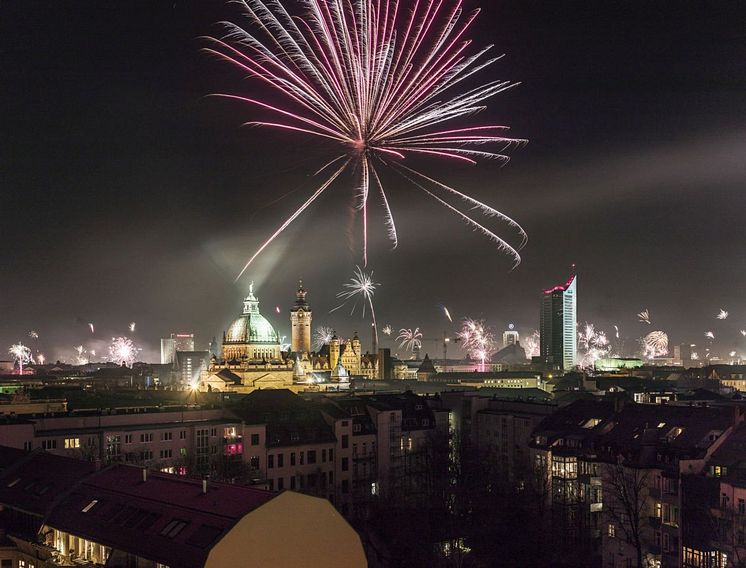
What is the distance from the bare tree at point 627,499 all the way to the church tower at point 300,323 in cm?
13909

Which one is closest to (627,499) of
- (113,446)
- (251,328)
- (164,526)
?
(164,526)

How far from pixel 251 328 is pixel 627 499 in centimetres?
11762

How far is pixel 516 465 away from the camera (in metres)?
65.2

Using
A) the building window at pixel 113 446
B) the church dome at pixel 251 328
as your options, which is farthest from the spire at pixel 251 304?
the building window at pixel 113 446

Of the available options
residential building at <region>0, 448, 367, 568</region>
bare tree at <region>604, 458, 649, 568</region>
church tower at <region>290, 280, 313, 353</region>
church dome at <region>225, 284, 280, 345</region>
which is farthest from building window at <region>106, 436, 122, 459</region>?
church tower at <region>290, 280, 313, 353</region>

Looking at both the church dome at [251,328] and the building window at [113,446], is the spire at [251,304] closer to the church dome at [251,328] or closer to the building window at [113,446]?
the church dome at [251,328]

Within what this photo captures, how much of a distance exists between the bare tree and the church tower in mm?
139088

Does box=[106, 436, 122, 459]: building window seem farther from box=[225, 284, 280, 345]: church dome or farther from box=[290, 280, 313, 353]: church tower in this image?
box=[290, 280, 313, 353]: church tower

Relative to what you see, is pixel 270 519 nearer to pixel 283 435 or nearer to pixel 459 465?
pixel 283 435

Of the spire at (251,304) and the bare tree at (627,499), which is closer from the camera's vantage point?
the bare tree at (627,499)

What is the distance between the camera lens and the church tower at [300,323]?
7367 inches

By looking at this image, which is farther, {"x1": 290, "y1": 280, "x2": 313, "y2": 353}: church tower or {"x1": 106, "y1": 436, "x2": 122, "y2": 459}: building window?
{"x1": 290, "y1": 280, "x2": 313, "y2": 353}: church tower

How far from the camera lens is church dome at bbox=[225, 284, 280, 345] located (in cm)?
15888

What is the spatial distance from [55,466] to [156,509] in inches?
430
